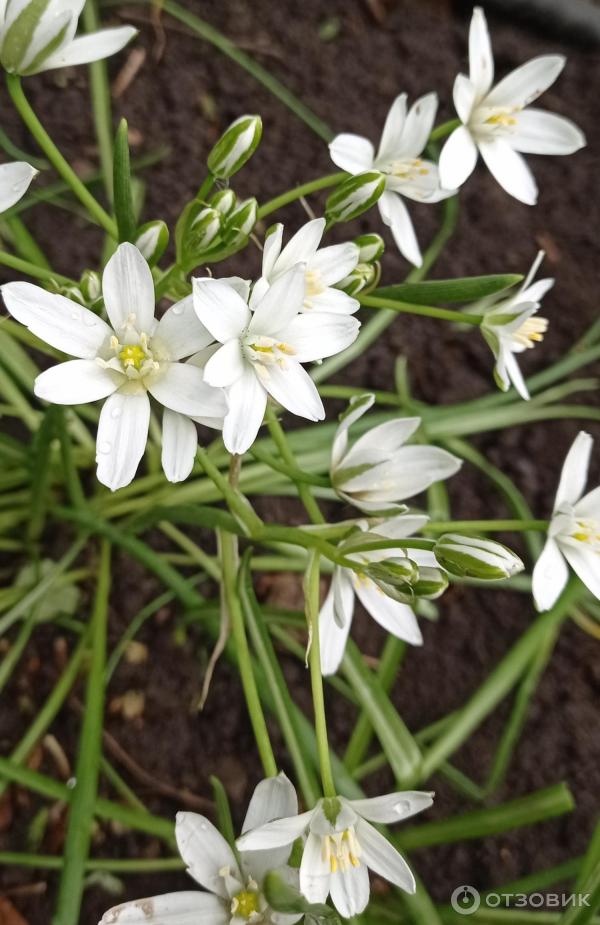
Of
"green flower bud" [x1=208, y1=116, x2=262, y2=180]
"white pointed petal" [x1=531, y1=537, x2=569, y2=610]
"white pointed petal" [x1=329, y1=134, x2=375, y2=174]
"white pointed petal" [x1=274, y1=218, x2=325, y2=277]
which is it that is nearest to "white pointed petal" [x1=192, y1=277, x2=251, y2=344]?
"white pointed petal" [x1=274, y1=218, x2=325, y2=277]

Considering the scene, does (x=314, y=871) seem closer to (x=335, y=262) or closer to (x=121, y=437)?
(x=121, y=437)

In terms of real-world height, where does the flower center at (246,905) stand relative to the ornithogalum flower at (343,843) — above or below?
below

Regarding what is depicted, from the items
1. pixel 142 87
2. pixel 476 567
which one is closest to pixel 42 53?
pixel 476 567

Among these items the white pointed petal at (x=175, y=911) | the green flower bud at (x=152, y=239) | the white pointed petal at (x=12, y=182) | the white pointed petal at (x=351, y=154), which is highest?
the white pointed petal at (x=351, y=154)

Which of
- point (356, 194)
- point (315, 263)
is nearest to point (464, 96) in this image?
point (356, 194)

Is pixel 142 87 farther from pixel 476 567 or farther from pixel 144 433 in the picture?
pixel 476 567

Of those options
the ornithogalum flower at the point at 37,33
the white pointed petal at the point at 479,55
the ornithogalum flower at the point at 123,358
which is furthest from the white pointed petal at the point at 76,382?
the white pointed petal at the point at 479,55

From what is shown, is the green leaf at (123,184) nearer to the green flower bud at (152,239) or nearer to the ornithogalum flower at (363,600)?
the green flower bud at (152,239)
